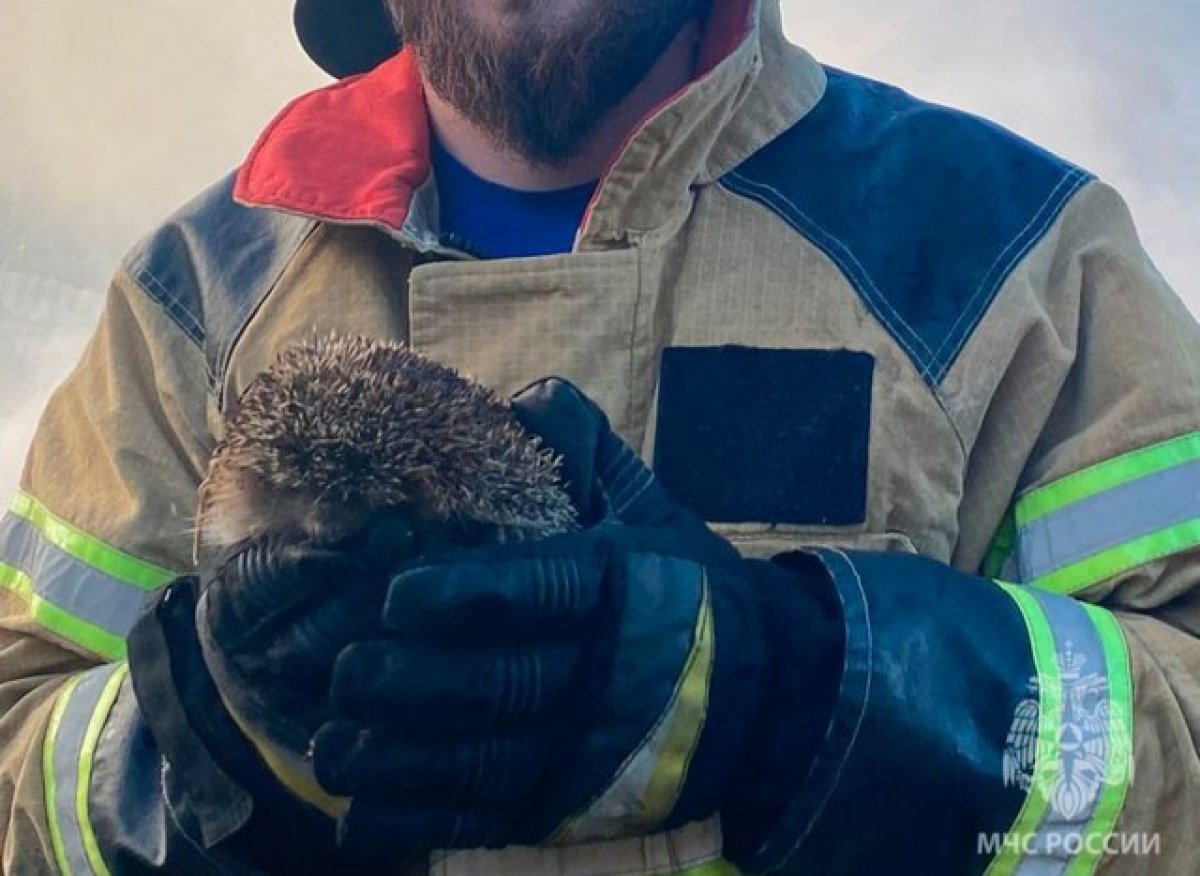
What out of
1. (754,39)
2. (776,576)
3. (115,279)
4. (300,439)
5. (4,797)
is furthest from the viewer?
(115,279)

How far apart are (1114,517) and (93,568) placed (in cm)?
159

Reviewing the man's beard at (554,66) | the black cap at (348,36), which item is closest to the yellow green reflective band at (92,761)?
the man's beard at (554,66)

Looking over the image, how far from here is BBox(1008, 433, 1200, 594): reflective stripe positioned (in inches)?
85.5

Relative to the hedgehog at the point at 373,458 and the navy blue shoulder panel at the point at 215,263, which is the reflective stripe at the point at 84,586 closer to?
the navy blue shoulder panel at the point at 215,263

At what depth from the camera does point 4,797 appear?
228 centimetres

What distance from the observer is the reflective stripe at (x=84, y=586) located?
244cm

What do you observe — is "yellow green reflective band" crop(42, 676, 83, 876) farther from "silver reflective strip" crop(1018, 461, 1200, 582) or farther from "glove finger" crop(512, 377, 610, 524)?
"silver reflective strip" crop(1018, 461, 1200, 582)

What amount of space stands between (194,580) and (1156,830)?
1.27 metres

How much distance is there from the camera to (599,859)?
6.06 ft

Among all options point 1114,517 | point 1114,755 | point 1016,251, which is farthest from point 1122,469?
point 1114,755

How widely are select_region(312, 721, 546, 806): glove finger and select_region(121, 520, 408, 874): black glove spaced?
84 millimetres

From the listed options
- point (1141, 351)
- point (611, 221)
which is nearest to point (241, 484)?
point (611, 221)

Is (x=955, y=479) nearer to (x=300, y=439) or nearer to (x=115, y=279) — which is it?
(x=300, y=439)

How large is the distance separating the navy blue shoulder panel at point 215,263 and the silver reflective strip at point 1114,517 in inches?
50.4
